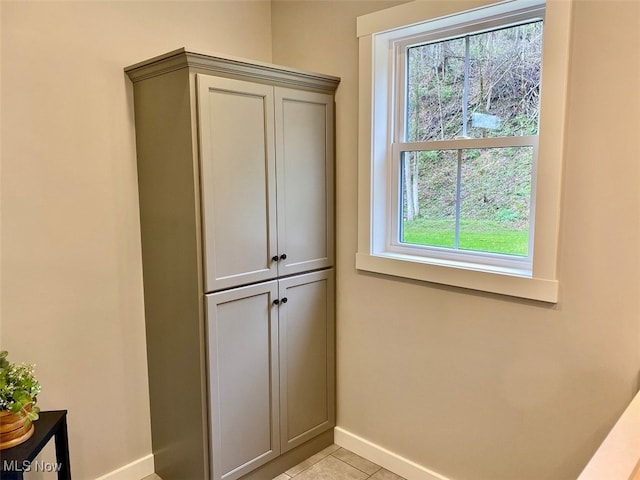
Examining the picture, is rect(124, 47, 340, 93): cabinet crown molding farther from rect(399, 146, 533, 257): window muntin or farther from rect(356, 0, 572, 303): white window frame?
rect(399, 146, 533, 257): window muntin

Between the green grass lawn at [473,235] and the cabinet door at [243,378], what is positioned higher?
the green grass lawn at [473,235]

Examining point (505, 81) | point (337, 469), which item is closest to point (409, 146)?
point (505, 81)

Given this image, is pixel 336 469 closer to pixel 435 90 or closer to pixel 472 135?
pixel 472 135

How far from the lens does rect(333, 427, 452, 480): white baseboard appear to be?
7.33 feet

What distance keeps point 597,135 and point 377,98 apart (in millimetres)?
956

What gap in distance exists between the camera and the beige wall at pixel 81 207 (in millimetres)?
1821

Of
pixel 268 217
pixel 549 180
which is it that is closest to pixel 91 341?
pixel 268 217

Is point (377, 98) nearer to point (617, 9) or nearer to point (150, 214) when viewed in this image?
point (617, 9)

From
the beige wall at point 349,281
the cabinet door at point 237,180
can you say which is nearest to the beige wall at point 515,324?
the beige wall at point 349,281

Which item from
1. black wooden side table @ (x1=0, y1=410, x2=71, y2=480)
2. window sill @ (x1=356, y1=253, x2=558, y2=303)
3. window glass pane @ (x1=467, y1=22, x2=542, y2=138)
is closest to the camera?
black wooden side table @ (x1=0, y1=410, x2=71, y2=480)

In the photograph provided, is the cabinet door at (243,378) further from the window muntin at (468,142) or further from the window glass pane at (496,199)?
the window glass pane at (496,199)

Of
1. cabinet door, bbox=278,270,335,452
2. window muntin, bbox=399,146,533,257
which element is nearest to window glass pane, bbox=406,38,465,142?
window muntin, bbox=399,146,533,257

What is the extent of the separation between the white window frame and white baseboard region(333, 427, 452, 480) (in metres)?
0.89

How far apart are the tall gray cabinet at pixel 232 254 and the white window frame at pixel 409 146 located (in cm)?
22
